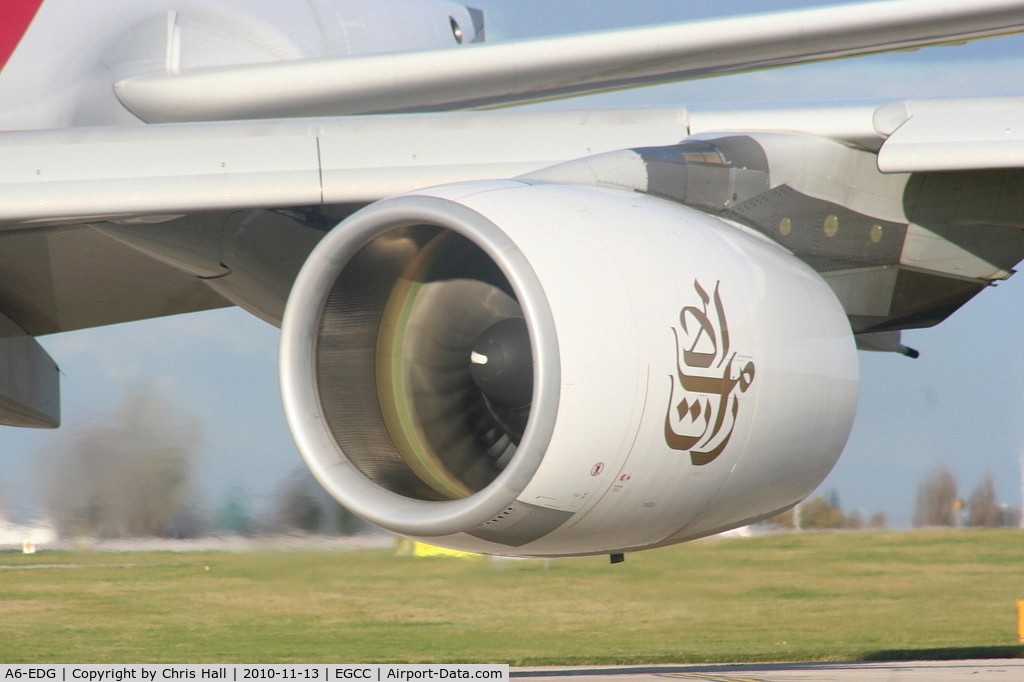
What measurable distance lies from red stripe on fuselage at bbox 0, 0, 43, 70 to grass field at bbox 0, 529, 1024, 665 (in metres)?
3.94

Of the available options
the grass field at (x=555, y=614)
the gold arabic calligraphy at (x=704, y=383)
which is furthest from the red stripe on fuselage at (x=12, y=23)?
the grass field at (x=555, y=614)

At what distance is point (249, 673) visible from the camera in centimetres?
580

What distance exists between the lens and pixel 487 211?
246cm

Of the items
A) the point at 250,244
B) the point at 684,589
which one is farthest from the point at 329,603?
the point at 250,244

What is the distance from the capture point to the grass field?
750cm

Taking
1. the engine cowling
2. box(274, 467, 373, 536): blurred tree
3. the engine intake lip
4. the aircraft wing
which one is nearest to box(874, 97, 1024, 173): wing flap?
the engine cowling

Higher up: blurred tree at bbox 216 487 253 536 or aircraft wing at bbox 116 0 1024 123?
aircraft wing at bbox 116 0 1024 123

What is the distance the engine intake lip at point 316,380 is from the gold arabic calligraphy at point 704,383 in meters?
0.32

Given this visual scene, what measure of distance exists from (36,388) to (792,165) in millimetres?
2848

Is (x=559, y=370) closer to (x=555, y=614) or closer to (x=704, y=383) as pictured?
(x=704, y=383)

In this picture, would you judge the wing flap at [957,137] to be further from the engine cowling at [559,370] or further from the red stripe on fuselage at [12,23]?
the red stripe on fuselage at [12,23]

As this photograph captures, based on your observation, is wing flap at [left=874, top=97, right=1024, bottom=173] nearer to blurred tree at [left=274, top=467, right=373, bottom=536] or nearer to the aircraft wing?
the aircraft wing

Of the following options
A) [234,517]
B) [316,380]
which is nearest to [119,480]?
[234,517]

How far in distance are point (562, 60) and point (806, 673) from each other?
3.44 meters
